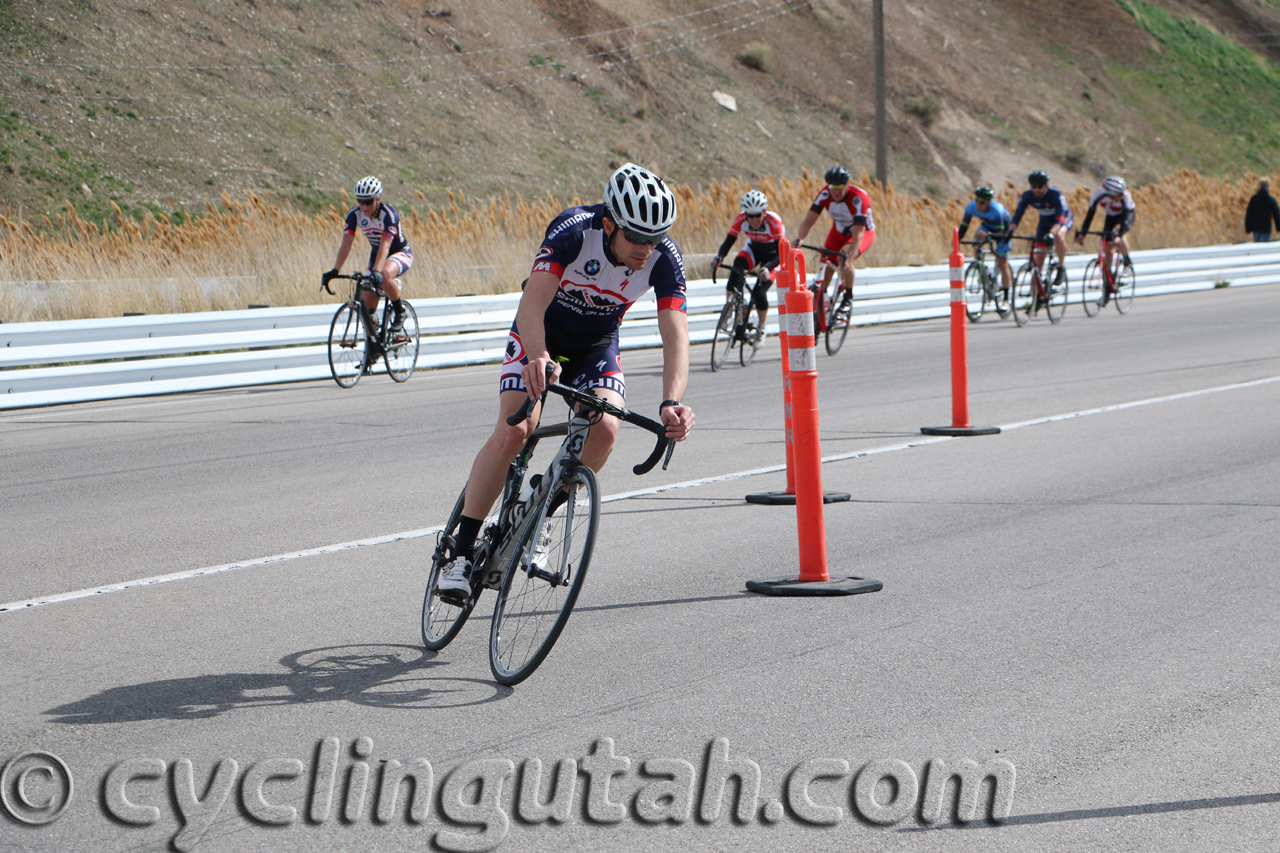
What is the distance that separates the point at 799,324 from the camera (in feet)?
Answer: 20.2

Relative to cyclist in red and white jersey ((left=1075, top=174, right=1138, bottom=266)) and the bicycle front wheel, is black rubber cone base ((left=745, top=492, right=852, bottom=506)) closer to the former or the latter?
the bicycle front wheel

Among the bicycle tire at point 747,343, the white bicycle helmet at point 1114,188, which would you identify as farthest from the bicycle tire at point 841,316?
the white bicycle helmet at point 1114,188

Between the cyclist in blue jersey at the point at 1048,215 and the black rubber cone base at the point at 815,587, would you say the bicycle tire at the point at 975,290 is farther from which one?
the black rubber cone base at the point at 815,587

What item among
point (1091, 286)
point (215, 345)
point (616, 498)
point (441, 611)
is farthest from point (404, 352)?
point (1091, 286)

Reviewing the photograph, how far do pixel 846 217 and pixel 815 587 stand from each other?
11.4 m

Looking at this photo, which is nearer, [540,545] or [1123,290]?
[540,545]

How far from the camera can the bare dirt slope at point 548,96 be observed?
40906 millimetres

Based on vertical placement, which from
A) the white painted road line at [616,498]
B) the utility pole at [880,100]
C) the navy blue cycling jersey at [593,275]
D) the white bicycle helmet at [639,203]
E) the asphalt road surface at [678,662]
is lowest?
the asphalt road surface at [678,662]

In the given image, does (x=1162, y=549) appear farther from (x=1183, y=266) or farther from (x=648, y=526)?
(x=1183, y=266)

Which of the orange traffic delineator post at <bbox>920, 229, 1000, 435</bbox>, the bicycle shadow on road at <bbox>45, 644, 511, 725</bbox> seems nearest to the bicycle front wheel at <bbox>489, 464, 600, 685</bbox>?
the bicycle shadow on road at <bbox>45, 644, 511, 725</bbox>

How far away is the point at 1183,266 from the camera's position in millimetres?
28906

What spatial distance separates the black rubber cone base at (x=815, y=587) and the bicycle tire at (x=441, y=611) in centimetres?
145

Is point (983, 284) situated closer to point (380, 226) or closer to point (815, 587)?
point (380, 226)

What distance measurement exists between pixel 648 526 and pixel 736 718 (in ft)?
10.7
